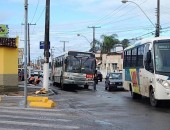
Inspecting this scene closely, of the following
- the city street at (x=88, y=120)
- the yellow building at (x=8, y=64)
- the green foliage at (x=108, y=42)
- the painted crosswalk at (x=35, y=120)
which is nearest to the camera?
the painted crosswalk at (x=35, y=120)

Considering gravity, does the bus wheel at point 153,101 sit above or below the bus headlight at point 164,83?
below

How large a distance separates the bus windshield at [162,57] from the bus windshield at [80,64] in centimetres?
1688

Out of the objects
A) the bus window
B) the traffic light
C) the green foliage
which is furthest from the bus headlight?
the green foliage

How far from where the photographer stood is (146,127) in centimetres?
1256

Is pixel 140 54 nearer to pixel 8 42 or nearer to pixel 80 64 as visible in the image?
pixel 8 42

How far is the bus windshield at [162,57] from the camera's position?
1819cm

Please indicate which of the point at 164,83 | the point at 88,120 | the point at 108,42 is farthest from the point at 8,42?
the point at 108,42

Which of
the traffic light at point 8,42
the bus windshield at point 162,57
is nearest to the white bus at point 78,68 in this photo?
the traffic light at point 8,42

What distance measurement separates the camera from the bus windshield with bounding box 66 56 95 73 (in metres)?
35.2

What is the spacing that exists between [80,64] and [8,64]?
21.7 feet

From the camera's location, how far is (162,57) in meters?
18.5

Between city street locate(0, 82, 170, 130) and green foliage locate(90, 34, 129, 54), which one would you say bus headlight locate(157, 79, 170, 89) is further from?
green foliage locate(90, 34, 129, 54)

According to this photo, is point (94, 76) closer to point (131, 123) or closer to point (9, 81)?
point (9, 81)

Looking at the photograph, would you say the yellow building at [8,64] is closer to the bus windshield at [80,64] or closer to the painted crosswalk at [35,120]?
the bus windshield at [80,64]
